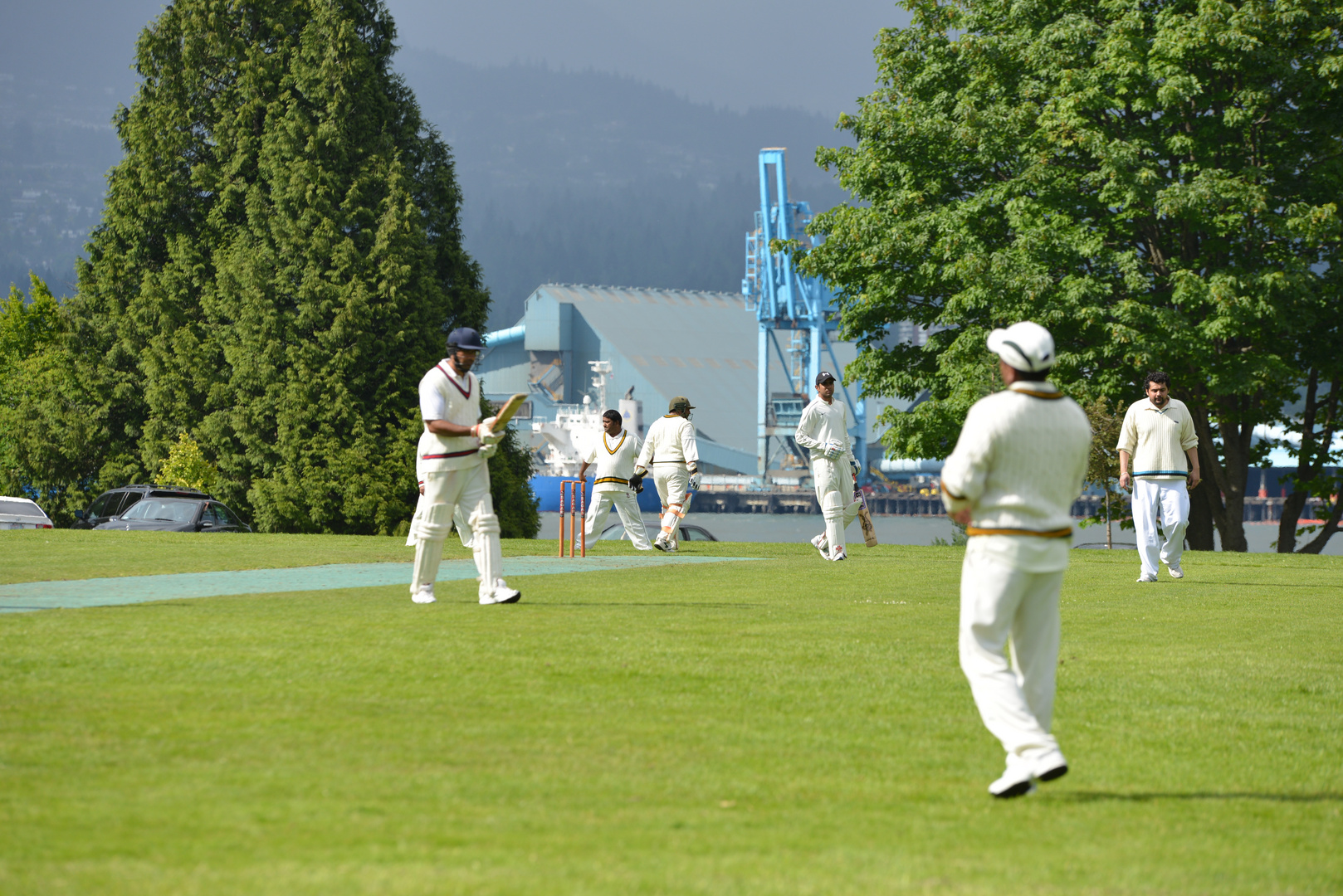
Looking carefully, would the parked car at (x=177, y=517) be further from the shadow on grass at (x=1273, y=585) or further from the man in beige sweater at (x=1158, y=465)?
the shadow on grass at (x=1273, y=585)

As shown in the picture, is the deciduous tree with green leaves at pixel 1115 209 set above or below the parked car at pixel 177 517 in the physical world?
above

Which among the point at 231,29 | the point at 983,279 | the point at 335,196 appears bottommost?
the point at 983,279

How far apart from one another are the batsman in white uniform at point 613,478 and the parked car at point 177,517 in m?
11.7

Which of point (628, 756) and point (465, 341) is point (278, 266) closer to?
point (465, 341)

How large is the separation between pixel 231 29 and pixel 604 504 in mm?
22427

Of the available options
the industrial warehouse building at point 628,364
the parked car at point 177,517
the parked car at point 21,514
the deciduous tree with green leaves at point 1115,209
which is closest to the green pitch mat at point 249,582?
the parked car at point 177,517

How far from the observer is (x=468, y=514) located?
423 inches

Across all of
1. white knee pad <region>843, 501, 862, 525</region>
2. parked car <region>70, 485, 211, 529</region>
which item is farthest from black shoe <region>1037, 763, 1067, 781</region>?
parked car <region>70, 485, 211, 529</region>

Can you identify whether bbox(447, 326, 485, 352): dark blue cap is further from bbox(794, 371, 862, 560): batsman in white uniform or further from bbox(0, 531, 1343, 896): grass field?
bbox(794, 371, 862, 560): batsman in white uniform

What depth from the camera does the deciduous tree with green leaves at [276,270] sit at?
31.2m

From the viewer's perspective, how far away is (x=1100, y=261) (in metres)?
28.2

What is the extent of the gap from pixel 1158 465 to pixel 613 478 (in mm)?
7001

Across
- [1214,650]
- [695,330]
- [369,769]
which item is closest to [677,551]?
[1214,650]

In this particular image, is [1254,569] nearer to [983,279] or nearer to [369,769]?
[983,279]
